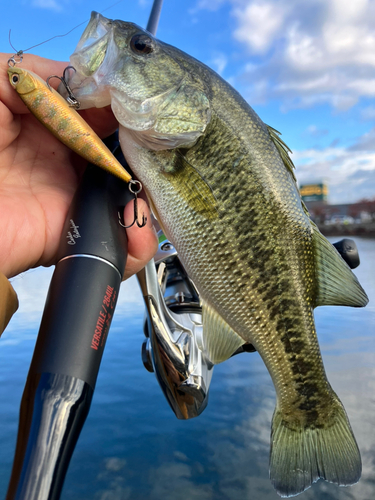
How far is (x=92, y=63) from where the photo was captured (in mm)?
1254

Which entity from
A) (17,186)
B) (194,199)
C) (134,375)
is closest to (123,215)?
(194,199)

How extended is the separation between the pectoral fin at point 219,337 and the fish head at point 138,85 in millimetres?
663

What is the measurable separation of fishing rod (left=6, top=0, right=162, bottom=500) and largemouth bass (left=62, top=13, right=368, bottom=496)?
0.74ft

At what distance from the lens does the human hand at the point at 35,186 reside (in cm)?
136

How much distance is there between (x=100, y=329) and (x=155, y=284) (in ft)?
2.29

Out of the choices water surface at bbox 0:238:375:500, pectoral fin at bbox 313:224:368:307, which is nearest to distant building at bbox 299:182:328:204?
water surface at bbox 0:238:375:500

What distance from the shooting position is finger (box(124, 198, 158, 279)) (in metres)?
1.33

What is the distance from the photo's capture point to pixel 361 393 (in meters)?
2.65

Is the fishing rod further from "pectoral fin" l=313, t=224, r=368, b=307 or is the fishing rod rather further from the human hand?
"pectoral fin" l=313, t=224, r=368, b=307

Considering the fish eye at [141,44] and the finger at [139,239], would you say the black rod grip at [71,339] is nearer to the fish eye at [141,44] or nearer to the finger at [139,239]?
the finger at [139,239]

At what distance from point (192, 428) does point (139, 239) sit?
5.57 feet

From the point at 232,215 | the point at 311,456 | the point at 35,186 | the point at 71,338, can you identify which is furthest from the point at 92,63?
the point at 311,456

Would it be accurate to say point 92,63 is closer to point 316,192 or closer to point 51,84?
point 51,84

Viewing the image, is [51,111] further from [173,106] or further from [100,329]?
[100,329]
